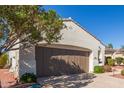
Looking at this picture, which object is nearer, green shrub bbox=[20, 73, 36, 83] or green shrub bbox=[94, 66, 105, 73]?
green shrub bbox=[20, 73, 36, 83]

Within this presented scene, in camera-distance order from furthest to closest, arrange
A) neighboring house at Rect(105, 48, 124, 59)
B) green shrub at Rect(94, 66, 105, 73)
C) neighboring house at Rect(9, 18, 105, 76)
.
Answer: neighboring house at Rect(105, 48, 124, 59) < green shrub at Rect(94, 66, 105, 73) < neighboring house at Rect(9, 18, 105, 76)

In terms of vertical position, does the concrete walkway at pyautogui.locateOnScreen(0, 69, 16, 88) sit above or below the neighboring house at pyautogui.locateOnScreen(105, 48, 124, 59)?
below

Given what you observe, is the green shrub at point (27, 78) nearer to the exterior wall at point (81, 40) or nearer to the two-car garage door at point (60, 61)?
the two-car garage door at point (60, 61)

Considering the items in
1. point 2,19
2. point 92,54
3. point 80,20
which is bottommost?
point 92,54

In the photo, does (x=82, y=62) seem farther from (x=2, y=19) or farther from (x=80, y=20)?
(x=2, y=19)

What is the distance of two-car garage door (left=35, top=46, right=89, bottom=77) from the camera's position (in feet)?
58.5

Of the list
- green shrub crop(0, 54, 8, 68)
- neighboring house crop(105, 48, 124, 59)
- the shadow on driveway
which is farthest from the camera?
neighboring house crop(105, 48, 124, 59)

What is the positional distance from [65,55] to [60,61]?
3.05 feet

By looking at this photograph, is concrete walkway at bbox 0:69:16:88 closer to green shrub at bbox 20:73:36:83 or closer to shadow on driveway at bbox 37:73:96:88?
green shrub at bbox 20:73:36:83

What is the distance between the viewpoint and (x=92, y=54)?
23.0m

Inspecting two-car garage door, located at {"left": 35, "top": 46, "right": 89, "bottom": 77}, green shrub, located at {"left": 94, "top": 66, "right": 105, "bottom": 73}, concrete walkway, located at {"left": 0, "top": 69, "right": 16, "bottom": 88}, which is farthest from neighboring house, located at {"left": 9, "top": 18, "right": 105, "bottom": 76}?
green shrub, located at {"left": 94, "top": 66, "right": 105, "bottom": 73}
